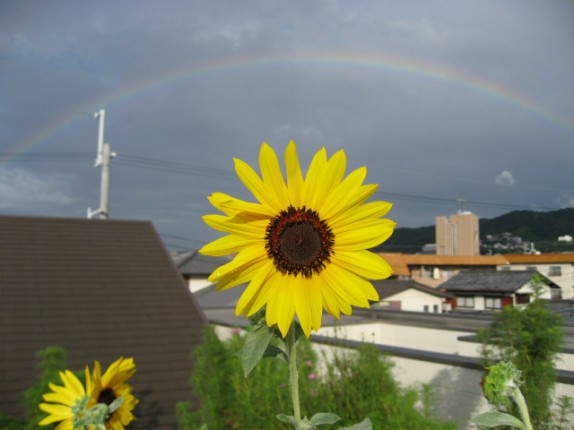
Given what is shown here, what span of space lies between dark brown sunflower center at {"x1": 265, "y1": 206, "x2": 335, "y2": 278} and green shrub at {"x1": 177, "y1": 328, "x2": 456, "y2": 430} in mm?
2922

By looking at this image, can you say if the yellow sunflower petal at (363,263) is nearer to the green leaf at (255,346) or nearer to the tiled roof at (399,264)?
the green leaf at (255,346)

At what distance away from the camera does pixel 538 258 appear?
2775 centimetres

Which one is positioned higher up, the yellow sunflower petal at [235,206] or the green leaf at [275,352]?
the yellow sunflower petal at [235,206]

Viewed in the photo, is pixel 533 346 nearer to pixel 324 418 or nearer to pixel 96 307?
pixel 324 418

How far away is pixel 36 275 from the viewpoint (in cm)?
944

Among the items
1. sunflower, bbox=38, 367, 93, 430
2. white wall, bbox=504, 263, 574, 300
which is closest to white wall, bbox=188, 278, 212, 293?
white wall, bbox=504, 263, 574, 300

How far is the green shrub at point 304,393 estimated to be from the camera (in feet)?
14.1

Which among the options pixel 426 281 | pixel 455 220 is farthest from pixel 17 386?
pixel 455 220

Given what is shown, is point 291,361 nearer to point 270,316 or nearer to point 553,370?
point 270,316

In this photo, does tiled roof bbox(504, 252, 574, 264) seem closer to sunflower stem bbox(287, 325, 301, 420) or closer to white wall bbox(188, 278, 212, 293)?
white wall bbox(188, 278, 212, 293)

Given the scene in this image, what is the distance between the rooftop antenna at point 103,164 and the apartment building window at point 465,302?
53.4ft

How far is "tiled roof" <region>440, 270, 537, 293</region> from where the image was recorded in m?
19.0

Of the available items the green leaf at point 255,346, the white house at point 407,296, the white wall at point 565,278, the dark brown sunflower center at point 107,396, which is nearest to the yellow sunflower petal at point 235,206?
the green leaf at point 255,346

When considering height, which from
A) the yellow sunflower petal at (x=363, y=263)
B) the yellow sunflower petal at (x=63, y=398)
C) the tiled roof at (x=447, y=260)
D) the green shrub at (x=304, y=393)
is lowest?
the green shrub at (x=304, y=393)
